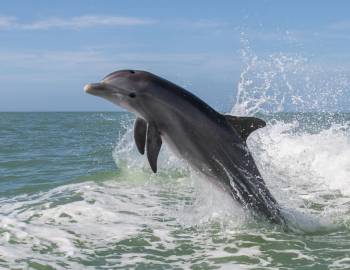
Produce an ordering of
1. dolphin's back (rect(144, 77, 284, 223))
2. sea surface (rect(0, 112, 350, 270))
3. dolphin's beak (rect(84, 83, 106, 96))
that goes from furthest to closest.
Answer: dolphin's back (rect(144, 77, 284, 223)) → dolphin's beak (rect(84, 83, 106, 96)) → sea surface (rect(0, 112, 350, 270))

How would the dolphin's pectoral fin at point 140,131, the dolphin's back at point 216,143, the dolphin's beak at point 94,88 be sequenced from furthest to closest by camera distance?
the dolphin's pectoral fin at point 140,131, the dolphin's back at point 216,143, the dolphin's beak at point 94,88

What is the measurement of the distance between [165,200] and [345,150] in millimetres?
8302

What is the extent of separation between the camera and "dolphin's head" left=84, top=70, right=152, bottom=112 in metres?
6.76

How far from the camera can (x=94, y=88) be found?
6750 millimetres

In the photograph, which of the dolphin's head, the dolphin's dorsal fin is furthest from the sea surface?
the dolphin's head

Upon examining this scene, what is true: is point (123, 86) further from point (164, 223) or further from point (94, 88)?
point (164, 223)

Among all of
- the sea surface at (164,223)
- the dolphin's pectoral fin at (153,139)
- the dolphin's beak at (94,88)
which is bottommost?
the sea surface at (164,223)

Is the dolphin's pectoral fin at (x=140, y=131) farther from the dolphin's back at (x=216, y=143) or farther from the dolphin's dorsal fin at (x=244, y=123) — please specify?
the dolphin's dorsal fin at (x=244, y=123)

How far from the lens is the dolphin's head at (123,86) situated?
676cm

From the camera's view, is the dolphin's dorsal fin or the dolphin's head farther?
the dolphin's dorsal fin

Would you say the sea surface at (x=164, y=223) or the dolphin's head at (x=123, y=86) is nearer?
the sea surface at (x=164, y=223)

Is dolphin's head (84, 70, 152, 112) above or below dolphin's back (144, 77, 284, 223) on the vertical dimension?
above

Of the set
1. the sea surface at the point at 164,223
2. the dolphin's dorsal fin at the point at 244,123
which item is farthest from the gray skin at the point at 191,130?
the sea surface at the point at 164,223

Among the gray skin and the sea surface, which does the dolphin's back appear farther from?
the sea surface
